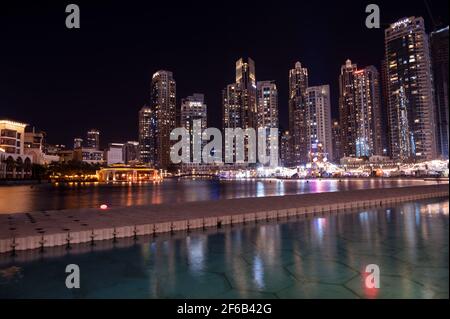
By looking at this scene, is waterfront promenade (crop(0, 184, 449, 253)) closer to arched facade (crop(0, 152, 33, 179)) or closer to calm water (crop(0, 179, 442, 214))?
calm water (crop(0, 179, 442, 214))

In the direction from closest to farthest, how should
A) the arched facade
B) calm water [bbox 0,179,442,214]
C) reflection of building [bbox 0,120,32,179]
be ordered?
calm water [bbox 0,179,442,214]
the arched facade
reflection of building [bbox 0,120,32,179]

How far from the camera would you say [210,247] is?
54.7ft

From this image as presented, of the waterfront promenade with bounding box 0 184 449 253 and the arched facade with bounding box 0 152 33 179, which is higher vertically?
the arched facade with bounding box 0 152 33 179

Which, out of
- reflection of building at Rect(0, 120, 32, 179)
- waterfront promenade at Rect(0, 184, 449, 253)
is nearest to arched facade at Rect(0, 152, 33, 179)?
reflection of building at Rect(0, 120, 32, 179)

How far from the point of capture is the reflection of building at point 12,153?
128538mm

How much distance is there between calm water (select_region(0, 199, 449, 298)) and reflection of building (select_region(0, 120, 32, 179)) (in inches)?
5343

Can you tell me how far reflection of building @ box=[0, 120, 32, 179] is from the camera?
12854 centimetres

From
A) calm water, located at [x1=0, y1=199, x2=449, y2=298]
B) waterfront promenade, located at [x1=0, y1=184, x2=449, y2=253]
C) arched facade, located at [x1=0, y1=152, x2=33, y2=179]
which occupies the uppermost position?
arched facade, located at [x1=0, y1=152, x2=33, y2=179]

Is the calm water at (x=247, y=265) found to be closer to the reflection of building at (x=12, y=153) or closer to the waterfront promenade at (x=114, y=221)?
the waterfront promenade at (x=114, y=221)

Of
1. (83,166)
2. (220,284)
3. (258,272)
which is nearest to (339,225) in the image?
(258,272)

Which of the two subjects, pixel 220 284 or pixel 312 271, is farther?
pixel 312 271
